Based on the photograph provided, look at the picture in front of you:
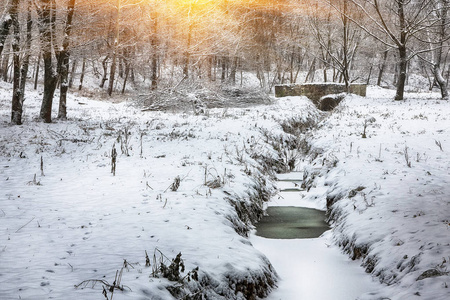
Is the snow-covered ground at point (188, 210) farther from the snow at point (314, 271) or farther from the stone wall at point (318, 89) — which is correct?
the stone wall at point (318, 89)

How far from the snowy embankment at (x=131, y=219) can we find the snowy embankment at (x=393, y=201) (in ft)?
4.52

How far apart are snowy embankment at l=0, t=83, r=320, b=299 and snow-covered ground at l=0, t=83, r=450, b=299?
2cm

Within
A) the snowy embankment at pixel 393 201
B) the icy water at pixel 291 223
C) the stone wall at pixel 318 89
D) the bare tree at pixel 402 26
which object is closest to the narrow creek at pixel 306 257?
the icy water at pixel 291 223

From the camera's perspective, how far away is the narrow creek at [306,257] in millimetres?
3729

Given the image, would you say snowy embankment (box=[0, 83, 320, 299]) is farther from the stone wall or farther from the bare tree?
the stone wall

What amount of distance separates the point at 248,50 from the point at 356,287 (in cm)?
3454

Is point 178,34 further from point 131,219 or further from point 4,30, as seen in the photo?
point 131,219

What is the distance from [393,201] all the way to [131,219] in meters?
4.13

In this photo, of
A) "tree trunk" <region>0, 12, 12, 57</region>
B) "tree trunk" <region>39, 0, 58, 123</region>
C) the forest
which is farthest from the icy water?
"tree trunk" <region>39, 0, 58, 123</region>

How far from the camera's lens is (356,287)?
12.3ft

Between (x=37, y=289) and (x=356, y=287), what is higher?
(x=37, y=289)

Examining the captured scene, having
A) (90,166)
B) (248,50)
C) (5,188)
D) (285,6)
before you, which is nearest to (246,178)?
(90,166)

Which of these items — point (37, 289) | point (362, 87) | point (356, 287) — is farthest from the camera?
point (362, 87)

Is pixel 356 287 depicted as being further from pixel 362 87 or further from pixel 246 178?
pixel 362 87
